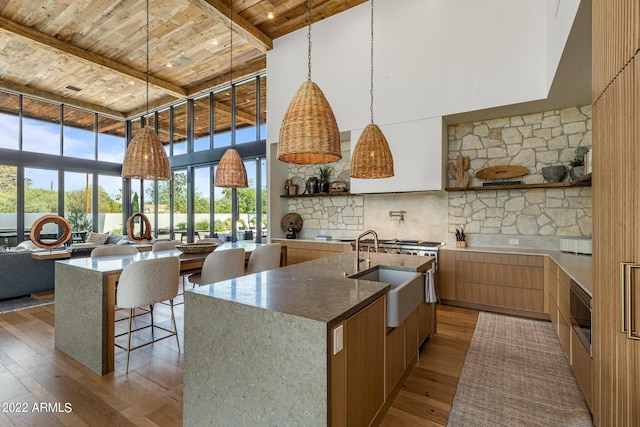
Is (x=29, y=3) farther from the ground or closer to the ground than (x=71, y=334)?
farther from the ground

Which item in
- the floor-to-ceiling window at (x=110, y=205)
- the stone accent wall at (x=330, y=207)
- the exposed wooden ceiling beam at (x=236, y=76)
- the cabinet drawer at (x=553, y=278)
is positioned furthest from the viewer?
the floor-to-ceiling window at (x=110, y=205)

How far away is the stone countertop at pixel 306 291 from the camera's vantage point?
145 centimetres

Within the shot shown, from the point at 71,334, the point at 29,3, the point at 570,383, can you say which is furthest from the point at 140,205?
the point at 570,383

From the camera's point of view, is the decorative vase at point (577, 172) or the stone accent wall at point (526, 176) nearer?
the decorative vase at point (577, 172)

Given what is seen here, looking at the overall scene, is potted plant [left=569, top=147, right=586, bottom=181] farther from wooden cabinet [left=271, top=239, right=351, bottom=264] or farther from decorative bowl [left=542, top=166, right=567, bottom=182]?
wooden cabinet [left=271, top=239, right=351, bottom=264]

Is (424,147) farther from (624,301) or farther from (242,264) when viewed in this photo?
(624,301)


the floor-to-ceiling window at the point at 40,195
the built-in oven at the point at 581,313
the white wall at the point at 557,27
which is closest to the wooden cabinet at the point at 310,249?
the built-in oven at the point at 581,313

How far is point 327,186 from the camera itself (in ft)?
18.3

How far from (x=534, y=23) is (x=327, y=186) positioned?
3558 millimetres

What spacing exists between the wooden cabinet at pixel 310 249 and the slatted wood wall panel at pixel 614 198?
351cm

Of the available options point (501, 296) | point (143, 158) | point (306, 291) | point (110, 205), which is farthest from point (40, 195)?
point (501, 296)

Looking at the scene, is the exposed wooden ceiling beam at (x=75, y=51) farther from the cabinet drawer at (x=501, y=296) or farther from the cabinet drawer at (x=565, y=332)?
the cabinet drawer at (x=565, y=332)

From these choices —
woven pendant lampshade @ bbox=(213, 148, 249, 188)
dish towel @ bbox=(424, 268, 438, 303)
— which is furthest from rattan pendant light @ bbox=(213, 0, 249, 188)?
dish towel @ bbox=(424, 268, 438, 303)

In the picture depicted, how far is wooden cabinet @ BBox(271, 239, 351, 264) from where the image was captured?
16.6ft
